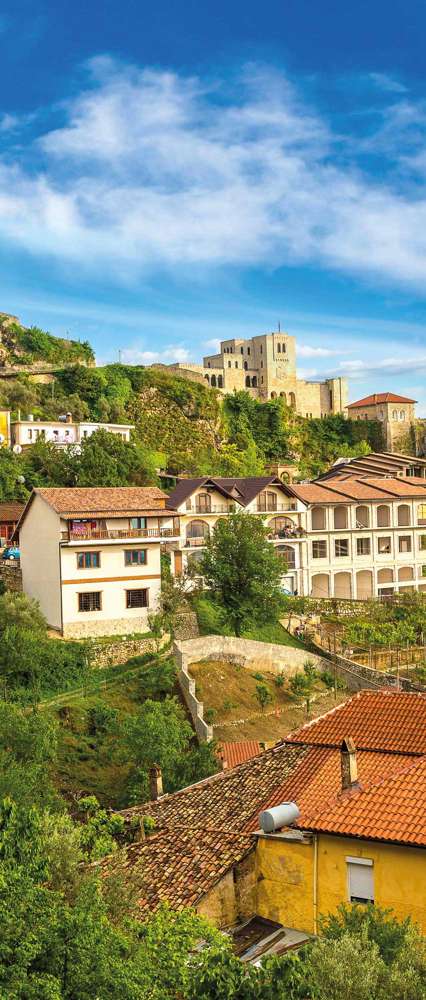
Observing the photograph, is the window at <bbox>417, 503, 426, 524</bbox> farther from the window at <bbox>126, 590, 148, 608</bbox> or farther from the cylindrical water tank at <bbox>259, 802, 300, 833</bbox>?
the cylindrical water tank at <bbox>259, 802, 300, 833</bbox>

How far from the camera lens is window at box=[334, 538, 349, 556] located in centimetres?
5644

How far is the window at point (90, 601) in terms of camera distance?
39156 millimetres

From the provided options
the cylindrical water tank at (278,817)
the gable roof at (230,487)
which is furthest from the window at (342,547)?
the cylindrical water tank at (278,817)

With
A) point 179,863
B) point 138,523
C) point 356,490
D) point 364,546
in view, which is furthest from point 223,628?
point 179,863

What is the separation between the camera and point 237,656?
1533 inches

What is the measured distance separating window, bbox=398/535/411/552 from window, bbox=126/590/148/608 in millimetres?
23054

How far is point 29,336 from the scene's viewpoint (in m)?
87.7

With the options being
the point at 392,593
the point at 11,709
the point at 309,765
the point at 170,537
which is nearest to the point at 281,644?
the point at 170,537

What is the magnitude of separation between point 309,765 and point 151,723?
10.3 meters

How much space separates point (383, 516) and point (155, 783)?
37445mm

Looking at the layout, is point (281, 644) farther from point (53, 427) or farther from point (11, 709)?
point (53, 427)

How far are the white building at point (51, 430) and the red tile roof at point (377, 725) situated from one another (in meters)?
46.6

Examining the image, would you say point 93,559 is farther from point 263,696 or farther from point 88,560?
point 263,696

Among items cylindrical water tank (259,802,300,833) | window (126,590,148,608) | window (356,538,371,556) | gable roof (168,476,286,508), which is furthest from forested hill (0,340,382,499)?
cylindrical water tank (259,802,300,833)
